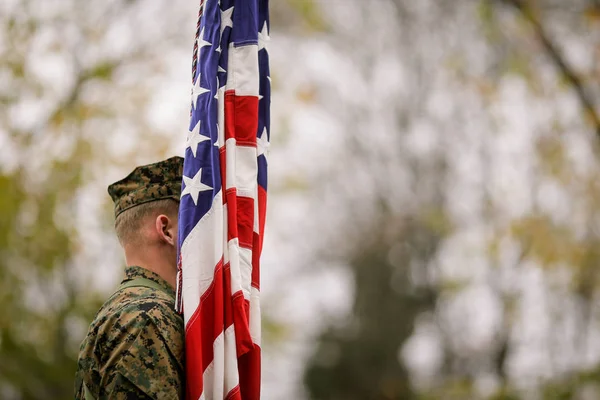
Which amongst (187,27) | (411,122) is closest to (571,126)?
(411,122)

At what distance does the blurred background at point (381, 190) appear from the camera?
1061 cm

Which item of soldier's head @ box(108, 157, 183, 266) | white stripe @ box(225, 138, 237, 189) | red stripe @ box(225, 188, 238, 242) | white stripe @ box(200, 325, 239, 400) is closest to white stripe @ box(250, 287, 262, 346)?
white stripe @ box(200, 325, 239, 400)

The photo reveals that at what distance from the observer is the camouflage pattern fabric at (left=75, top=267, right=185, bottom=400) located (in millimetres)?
2639

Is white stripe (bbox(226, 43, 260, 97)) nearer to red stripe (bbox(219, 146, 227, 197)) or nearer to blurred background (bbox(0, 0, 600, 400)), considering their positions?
red stripe (bbox(219, 146, 227, 197))

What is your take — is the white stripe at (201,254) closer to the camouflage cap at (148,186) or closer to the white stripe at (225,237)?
the white stripe at (225,237)

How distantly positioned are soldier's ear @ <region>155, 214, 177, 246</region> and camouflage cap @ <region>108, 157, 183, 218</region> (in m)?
0.10

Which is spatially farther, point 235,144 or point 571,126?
point 571,126

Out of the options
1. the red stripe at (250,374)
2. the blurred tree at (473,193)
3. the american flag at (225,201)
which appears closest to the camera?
the american flag at (225,201)

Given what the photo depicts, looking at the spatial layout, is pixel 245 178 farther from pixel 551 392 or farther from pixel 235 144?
pixel 551 392

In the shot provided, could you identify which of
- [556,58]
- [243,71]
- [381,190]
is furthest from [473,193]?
[243,71]

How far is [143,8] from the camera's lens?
11.9 m

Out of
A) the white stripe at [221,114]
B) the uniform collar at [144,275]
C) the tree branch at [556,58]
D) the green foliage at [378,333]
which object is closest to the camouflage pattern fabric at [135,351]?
the uniform collar at [144,275]

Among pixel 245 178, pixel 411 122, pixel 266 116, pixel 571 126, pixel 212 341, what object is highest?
pixel 411 122

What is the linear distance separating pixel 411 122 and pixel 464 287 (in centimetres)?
377
